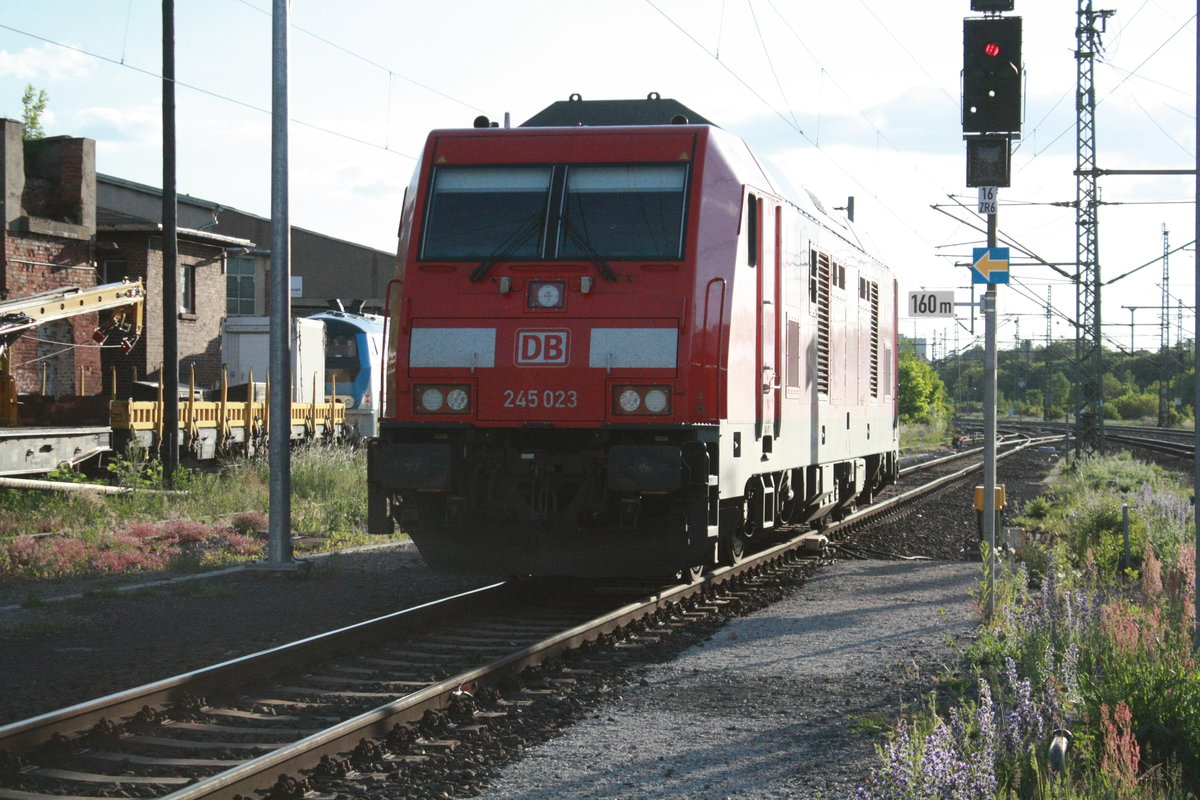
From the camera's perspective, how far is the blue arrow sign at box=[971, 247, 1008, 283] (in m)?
9.24

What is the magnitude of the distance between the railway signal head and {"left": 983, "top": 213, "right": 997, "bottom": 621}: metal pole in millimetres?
703

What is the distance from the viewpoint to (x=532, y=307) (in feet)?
31.4

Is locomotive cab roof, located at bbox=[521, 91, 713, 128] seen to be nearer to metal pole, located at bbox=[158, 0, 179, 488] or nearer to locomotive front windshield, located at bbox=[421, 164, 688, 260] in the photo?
locomotive front windshield, located at bbox=[421, 164, 688, 260]

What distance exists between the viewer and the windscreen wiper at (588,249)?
31.1ft

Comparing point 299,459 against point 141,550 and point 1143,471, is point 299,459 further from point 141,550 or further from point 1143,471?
point 1143,471

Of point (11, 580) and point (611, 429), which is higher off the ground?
point (611, 429)

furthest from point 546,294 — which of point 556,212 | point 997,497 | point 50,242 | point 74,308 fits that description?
point 50,242

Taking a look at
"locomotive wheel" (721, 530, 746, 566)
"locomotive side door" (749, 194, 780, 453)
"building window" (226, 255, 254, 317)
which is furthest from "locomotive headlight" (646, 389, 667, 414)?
"building window" (226, 255, 254, 317)

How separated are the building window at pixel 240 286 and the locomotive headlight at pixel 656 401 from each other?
105 feet

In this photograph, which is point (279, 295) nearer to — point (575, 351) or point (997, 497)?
point (575, 351)

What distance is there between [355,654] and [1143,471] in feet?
70.6

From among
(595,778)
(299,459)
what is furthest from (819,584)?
(299,459)

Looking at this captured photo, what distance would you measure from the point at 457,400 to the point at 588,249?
1484 mm

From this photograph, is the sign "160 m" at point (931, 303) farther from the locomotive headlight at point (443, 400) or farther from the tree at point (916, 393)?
the tree at point (916, 393)
